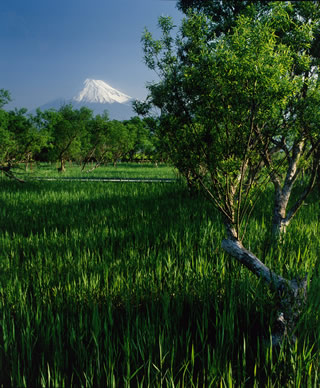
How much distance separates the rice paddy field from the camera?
62.5 inches

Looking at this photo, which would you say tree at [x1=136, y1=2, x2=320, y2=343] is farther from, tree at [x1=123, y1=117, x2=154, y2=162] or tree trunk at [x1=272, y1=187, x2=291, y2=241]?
tree at [x1=123, y1=117, x2=154, y2=162]

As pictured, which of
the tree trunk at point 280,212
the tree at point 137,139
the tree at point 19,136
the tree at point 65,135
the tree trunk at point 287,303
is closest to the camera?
the tree trunk at point 287,303

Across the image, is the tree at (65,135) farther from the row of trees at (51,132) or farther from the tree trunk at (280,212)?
the tree trunk at (280,212)

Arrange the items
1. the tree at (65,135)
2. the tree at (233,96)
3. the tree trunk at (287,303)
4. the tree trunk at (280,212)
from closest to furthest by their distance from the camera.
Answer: the tree trunk at (287,303) < the tree at (233,96) < the tree trunk at (280,212) < the tree at (65,135)

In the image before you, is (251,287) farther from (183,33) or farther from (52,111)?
(52,111)

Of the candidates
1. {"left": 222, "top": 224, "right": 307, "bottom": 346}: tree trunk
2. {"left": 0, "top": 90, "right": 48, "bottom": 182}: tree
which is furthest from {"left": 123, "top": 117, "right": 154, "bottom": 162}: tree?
{"left": 222, "top": 224, "right": 307, "bottom": 346}: tree trunk

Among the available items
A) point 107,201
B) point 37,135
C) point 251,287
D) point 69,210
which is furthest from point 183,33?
point 37,135

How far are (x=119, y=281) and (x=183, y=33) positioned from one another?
8.63ft

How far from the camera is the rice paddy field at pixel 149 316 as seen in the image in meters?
→ 1.59

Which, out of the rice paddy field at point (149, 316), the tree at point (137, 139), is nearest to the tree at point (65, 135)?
the tree at point (137, 139)

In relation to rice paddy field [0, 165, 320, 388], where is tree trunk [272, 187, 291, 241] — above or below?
above

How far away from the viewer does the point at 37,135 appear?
22891 millimetres

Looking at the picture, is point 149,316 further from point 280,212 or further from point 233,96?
point 280,212

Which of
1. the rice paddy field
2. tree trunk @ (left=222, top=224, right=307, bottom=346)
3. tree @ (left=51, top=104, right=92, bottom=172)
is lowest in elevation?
the rice paddy field
